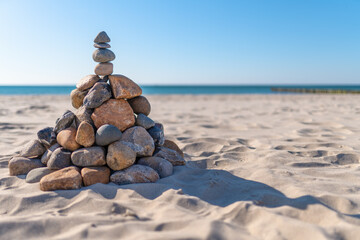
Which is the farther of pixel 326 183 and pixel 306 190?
pixel 326 183

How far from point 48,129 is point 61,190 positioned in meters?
1.19

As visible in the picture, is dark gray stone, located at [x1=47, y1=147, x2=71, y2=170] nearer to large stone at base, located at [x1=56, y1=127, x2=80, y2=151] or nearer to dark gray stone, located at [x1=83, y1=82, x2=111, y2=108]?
large stone at base, located at [x1=56, y1=127, x2=80, y2=151]

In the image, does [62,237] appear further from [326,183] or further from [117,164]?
[326,183]

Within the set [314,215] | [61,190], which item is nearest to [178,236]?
[314,215]

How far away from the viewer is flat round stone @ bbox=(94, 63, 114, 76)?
141 inches

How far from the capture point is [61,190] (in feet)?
9.27

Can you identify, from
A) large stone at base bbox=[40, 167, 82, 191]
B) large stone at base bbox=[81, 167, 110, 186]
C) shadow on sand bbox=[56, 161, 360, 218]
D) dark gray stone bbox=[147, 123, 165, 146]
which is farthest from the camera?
dark gray stone bbox=[147, 123, 165, 146]

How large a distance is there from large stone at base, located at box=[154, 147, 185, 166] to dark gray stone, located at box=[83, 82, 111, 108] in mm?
984

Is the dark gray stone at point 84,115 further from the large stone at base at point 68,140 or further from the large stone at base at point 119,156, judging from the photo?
the large stone at base at point 119,156

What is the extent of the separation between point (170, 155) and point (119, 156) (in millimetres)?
809

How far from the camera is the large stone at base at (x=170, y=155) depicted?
3.65 m

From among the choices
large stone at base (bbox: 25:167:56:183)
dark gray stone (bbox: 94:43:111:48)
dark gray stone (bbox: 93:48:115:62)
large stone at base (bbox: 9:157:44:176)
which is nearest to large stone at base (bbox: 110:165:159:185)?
large stone at base (bbox: 25:167:56:183)

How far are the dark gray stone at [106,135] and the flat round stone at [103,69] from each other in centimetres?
77

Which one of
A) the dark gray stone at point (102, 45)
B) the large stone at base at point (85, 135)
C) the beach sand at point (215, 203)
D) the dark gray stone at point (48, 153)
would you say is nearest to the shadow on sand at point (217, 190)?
the beach sand at point (215, 203)
